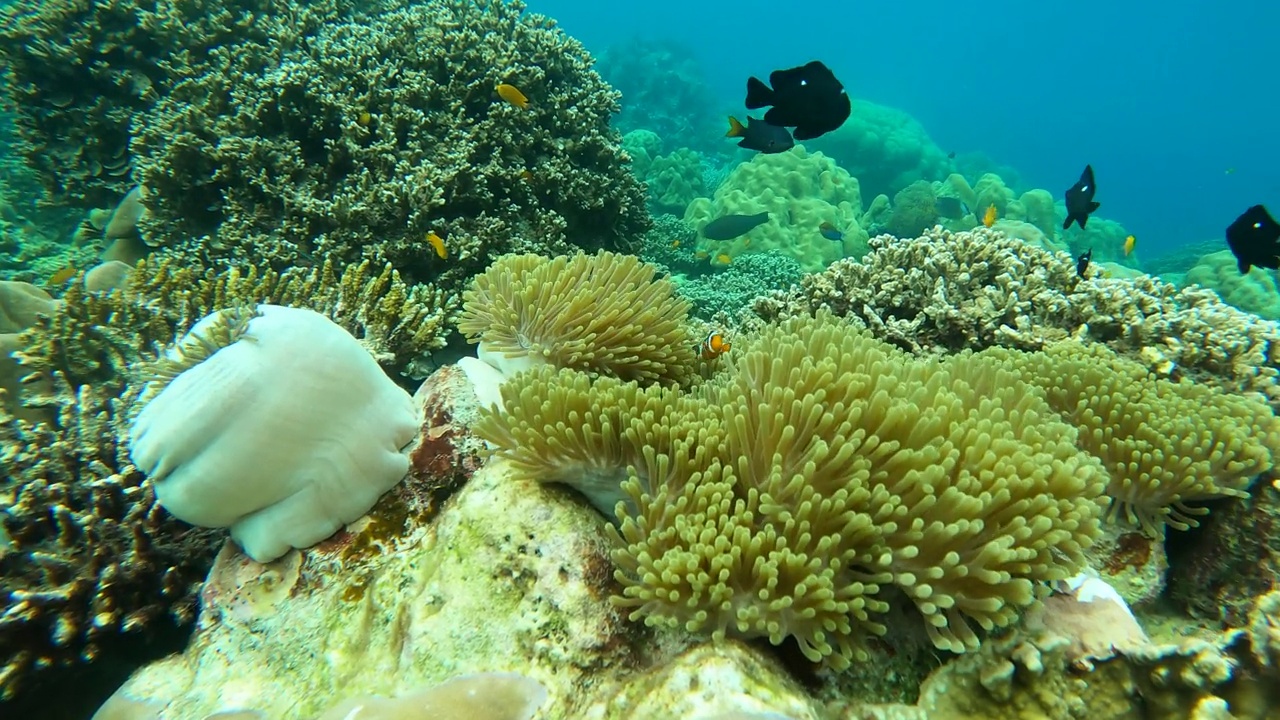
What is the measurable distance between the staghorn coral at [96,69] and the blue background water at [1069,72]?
172ft

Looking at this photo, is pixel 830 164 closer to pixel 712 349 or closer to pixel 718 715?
pixel 712 349

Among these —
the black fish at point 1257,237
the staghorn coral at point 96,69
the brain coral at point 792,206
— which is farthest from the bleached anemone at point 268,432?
the brain coral at point 792,206

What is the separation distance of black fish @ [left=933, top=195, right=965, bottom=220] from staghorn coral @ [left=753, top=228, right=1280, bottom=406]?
925cm

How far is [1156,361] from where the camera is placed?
134 inches

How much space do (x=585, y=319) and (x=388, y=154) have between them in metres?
3.52

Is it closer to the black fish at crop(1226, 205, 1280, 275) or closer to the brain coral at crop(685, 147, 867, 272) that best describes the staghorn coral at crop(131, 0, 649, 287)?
the brain coral at crop(685, 147, 867, 272)

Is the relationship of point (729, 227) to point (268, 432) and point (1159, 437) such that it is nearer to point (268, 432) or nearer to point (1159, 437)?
point (1159, 437)

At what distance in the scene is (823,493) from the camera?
1831 mm

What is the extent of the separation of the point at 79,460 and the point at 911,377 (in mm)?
3816

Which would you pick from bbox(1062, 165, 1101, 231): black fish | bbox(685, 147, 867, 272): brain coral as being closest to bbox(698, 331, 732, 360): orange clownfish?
bbox(1062, 165, 1101, 231): black fish

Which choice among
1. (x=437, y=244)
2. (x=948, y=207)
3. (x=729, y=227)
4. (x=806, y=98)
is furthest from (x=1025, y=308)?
(x=948, y=207)

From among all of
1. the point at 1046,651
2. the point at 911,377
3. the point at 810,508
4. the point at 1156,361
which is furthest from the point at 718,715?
the point at 1156,361

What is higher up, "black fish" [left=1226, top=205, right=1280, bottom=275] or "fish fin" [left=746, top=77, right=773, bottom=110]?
"black fish" [left=1226, top=205, right=1280, bottom=275]

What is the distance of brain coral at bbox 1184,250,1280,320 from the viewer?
10211mm
